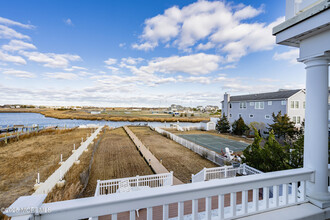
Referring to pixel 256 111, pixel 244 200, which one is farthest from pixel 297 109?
pixel 244 200

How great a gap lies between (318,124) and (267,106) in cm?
2325

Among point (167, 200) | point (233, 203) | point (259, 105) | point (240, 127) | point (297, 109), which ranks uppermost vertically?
point (259, 105)

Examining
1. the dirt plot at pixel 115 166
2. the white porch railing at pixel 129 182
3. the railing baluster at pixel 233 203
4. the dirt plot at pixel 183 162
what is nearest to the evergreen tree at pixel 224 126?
the dirt plot at pixel 183 162

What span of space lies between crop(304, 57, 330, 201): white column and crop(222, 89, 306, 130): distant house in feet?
70.6

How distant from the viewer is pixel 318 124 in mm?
2238

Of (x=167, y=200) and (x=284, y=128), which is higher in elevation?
(x=167, y=200)

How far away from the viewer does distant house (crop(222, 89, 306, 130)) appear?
64.3ft

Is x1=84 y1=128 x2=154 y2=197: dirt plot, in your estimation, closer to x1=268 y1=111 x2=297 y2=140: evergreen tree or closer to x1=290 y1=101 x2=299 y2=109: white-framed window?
x1=268 y1=111 x2=297 y2=140: evergreen tree

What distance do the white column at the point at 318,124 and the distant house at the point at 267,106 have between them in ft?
70.6

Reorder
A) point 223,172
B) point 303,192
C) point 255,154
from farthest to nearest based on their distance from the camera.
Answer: point 223,172 → point 255,154 → point 303,192

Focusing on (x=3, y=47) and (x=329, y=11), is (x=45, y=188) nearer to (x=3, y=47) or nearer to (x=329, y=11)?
(x=329, y=11)

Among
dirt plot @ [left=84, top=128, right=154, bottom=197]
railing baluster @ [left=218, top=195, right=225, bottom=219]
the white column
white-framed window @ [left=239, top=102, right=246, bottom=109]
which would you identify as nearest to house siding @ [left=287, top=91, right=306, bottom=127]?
white-framed window @ [left=239, top=102, right=246, bottom=109]

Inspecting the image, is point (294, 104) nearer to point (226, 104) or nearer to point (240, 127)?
point (240, 127)

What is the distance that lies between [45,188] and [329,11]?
10.2m
